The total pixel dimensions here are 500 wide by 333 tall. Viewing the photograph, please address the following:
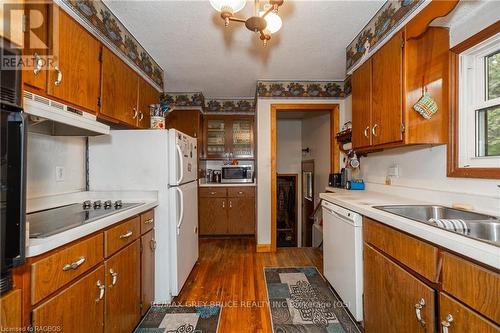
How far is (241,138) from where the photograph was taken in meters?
4.22

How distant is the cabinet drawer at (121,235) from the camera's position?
1.30m

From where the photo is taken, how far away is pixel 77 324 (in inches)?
41.7

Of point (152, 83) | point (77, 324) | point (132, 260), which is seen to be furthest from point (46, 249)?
point (152, 83)

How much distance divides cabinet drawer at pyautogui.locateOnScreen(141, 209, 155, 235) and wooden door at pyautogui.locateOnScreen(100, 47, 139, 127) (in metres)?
0.79

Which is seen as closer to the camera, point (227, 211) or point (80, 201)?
point (80, 201)

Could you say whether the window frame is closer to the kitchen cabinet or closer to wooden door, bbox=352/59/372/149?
wooden door, bbox=352/59/372/149

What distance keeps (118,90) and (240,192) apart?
2.46m

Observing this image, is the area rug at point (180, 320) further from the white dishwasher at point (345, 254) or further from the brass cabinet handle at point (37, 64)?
the brass cabinet handle at point (37, 64)

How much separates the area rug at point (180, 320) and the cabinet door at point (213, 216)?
1918 mm

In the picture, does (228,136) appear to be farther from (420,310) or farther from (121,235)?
(420,310)

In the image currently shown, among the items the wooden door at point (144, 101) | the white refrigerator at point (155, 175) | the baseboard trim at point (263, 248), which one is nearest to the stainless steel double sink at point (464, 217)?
the white refrigerator at point (155, 175)

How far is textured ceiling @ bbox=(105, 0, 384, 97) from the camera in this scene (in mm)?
1685

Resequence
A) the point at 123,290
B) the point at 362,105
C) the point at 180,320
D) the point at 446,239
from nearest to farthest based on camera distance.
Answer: the point at 446,239
the point at 123,290
the point at 180,320
the point at 362,105

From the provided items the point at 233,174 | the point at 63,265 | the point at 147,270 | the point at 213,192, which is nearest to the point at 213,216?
the point at 213,192
